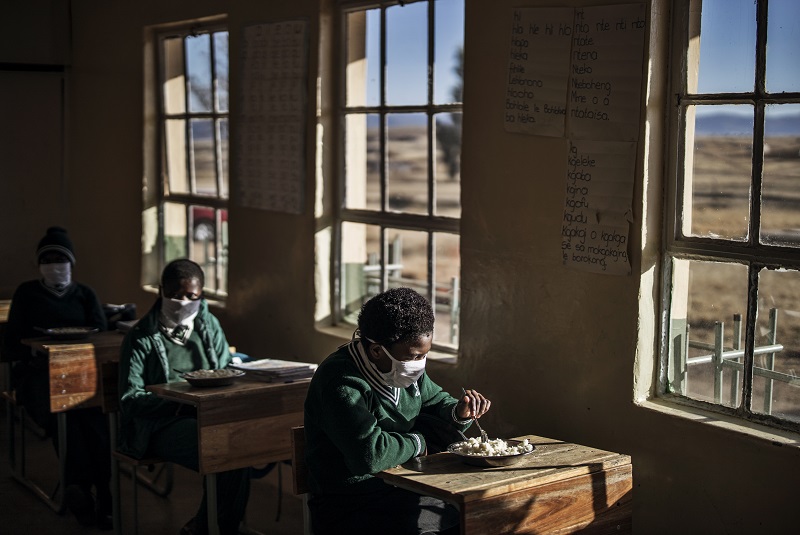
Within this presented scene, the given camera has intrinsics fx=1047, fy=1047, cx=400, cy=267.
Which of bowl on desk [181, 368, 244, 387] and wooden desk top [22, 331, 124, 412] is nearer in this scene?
bowl on desk [181, 368, 244, 387]

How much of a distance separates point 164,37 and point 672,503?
4605 millimetres

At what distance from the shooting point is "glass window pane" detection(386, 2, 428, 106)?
4.65 meters

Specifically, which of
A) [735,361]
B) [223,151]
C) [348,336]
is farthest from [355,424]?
[223,151]

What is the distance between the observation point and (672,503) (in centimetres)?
346

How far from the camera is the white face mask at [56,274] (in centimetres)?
574

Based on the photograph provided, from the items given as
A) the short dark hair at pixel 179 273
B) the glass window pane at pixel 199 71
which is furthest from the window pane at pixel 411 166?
the short dark hair at pixel 179 273

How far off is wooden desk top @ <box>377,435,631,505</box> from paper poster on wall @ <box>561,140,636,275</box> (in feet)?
2.23

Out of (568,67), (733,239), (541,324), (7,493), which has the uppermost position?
(568,67)

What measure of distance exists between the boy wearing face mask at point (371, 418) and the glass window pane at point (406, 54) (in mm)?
1645

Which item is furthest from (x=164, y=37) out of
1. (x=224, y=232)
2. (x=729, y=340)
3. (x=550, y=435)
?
(x=729, y=340)

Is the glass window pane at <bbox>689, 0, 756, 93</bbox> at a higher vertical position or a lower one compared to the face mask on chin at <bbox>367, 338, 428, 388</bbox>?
higher

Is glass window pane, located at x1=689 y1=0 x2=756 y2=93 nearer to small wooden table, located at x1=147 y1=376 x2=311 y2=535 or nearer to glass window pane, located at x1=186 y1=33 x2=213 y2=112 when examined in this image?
small wooden table, located at x1=147 y1=376 x2=311 y2=535

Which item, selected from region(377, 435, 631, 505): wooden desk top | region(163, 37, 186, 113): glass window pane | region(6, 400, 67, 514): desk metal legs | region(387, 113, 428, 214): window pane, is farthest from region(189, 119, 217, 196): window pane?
region(387, 113, 428, 214): window pane

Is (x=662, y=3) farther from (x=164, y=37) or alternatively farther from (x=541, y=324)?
(x=164, y=37)
